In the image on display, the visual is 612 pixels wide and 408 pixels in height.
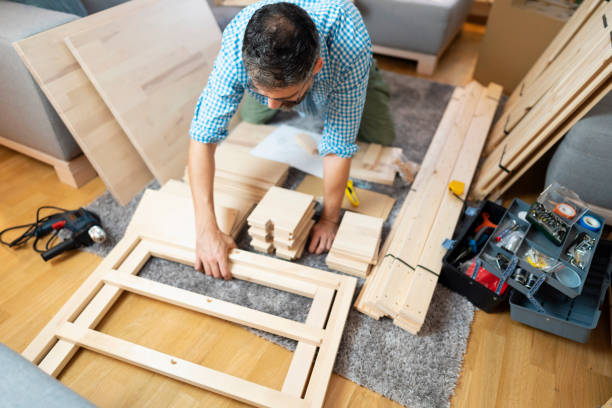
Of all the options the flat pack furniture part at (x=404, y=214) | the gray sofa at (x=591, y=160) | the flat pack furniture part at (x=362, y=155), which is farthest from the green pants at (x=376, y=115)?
the gray sofa at (x=591, y=160)

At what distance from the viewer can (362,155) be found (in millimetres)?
1878

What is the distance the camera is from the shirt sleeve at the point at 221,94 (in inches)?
41.3

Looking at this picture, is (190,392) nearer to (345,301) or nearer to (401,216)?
(345,301)

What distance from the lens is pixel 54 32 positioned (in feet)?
4.54

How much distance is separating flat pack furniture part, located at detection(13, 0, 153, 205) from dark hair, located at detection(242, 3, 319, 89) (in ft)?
3.22

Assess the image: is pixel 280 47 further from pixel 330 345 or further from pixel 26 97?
pixel 26 97

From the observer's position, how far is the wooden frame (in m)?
1.04

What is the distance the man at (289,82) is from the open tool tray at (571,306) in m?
0.69

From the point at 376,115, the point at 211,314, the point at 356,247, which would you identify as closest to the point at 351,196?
the point at 356,247

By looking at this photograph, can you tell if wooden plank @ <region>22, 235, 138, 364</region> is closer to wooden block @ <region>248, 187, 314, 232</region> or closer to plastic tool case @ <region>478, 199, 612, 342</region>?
wooden block @ <region>248, 187, 314, 232</region>

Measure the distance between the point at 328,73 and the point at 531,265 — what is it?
0.85 m

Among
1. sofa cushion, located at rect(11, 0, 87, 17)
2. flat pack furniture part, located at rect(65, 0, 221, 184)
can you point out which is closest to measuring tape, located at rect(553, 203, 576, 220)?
flat pack furniture part, located at rect(65, 0, 221, 184)

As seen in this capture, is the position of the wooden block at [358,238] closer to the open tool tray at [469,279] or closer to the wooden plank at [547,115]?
the open tool tray at [469,279]

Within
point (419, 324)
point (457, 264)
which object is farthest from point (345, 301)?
point (457, 264)
